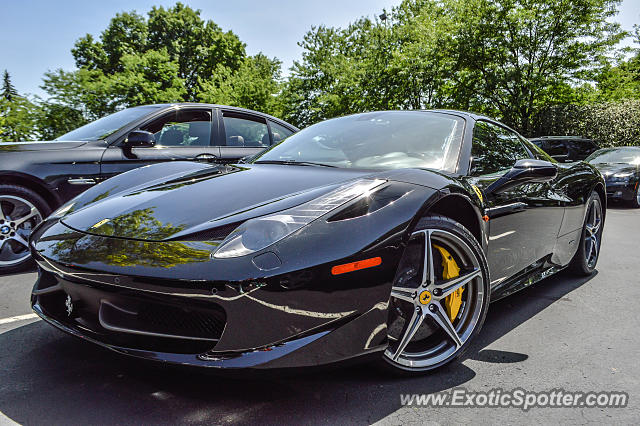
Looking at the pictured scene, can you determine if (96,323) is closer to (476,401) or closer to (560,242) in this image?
(476,401)

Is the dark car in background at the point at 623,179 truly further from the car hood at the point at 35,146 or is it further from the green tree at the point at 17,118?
the green tree at the point at 17,118

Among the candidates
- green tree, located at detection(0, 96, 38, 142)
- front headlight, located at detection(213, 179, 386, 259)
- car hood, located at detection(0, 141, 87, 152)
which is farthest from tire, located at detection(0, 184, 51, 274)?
green tree, located at detection(0, 96, 38, 142)

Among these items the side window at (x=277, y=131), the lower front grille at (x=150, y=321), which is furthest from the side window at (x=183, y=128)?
the lower front grille at (x=150, y=321)

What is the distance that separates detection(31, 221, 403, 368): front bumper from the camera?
5.25ft

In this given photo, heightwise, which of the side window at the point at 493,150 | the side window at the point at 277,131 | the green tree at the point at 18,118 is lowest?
the side window at the point at 493,150

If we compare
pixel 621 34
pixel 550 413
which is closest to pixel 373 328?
pixel 550 413

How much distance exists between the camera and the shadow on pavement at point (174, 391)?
1687 millimetres

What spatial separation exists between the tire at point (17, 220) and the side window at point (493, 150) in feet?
11.0

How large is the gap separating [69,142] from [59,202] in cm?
57

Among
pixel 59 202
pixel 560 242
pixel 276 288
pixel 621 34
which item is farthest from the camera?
pixel 621 34

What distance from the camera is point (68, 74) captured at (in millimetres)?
7938

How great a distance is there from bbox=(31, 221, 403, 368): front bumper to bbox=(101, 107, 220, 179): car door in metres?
2.66

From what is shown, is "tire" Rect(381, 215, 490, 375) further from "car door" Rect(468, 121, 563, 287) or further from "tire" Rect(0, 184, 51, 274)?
"tire" Rect(0, 184, 51, 274)

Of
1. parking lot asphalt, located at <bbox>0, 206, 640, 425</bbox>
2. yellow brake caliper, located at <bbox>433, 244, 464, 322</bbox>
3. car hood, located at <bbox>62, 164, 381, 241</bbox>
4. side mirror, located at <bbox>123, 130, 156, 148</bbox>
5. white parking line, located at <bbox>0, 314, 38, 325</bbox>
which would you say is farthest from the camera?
side mirror, located at <bbox>123, 130, 156, 148</bbox>
